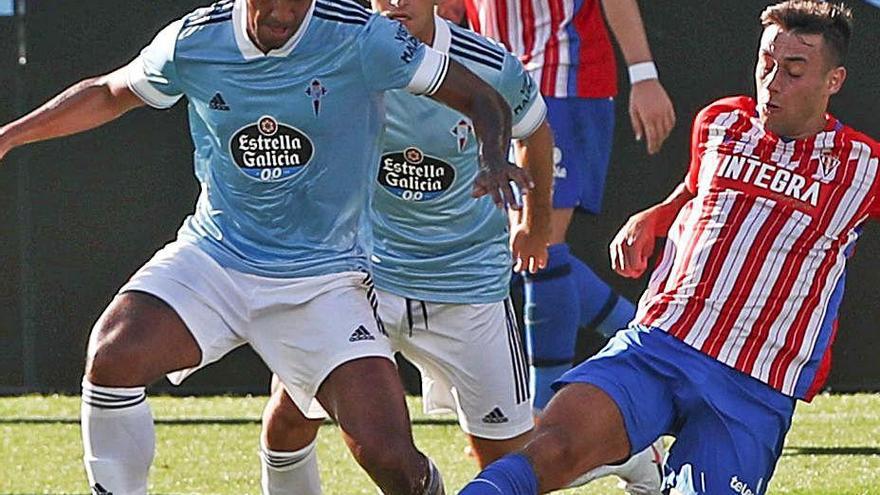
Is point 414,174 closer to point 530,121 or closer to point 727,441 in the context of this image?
point 530,121

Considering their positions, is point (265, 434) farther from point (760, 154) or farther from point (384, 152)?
point (760, 154)

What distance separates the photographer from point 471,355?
5125 millimetres

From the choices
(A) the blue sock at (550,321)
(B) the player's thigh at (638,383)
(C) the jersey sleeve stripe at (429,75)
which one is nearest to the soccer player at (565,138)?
(A) the blue sock at (550,321)

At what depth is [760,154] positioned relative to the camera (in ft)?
15.0

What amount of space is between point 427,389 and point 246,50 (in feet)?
4.36

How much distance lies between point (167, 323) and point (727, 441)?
1352 mm

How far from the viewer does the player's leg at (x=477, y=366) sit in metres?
5.10

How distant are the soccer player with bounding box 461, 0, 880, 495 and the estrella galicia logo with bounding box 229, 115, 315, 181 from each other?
83 centimetres

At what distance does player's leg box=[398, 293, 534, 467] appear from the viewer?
5.10 m

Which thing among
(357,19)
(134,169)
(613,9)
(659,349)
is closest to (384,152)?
(357,19)

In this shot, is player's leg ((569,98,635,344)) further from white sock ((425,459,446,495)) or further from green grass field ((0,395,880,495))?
white sock ((425,459,446,495))

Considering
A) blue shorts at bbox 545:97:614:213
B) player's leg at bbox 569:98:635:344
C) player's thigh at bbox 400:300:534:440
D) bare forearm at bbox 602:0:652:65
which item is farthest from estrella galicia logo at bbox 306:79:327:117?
player's leg at bbox 569:98:635:344

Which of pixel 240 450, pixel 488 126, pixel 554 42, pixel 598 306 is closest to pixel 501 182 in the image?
pixel 488 126

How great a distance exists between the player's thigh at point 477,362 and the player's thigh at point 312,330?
59 cm
